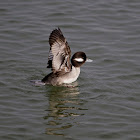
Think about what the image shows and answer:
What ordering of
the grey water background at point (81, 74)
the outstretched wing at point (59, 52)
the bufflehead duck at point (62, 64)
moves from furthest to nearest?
1. the bufflehead duck at point (62, 64)
2. the outstretched wing at point (59, 52)
3. the grey water background at point (81, 74)

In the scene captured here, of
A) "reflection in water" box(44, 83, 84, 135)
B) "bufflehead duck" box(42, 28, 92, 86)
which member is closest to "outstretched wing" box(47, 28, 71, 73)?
"bufflehead duck" box(42, 28, 92, 86)

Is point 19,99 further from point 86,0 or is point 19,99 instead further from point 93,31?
point 86,0

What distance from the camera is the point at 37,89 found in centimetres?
1058

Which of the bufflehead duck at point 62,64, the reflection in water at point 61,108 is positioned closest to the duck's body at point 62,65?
the bufflehead duck at point 62,64

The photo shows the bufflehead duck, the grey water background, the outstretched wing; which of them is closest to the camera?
the grey water background

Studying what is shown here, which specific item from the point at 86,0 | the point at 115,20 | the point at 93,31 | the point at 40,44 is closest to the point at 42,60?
the point at 40,44

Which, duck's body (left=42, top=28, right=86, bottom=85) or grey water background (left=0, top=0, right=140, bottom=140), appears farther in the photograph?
duck's body (left=42, top=28, right=86, bottom=85)

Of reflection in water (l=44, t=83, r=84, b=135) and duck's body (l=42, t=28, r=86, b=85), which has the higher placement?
duck's body (l=42, t=28, r=86, b=85)

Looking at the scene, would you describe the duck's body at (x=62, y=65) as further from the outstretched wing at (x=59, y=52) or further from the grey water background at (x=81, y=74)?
the grey water background at (x=81, y=74)

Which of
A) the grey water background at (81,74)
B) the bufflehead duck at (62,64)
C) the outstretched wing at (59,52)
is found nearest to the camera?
the grey water background at (81,74)

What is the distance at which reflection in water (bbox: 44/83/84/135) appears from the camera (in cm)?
860

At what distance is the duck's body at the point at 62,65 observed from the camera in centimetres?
1021

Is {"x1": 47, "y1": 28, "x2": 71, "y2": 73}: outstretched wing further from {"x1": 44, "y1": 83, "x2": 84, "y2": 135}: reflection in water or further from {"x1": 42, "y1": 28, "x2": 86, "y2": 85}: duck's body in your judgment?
{"x1": 44, "y1": 83, "x2": 84, "y2": 135}: reflection in water

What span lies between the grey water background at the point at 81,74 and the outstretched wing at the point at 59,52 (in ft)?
1.81
